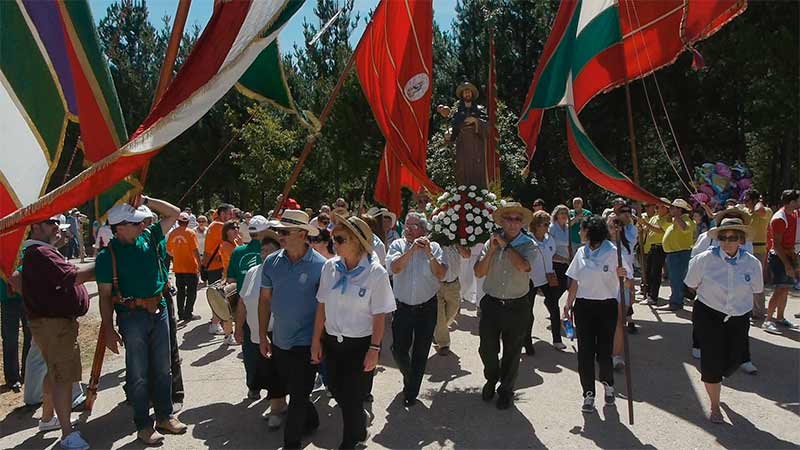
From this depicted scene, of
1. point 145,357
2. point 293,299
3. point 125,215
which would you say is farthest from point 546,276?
point 125,215

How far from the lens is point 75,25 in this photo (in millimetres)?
5074

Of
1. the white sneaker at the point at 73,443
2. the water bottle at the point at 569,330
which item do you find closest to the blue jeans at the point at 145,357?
the white sneaker at the point at 73,443

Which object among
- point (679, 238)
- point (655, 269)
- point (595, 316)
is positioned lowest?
point (655, 269)

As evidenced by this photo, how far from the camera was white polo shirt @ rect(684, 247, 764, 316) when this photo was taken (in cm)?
520

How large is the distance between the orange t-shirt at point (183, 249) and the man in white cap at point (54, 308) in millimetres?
4063

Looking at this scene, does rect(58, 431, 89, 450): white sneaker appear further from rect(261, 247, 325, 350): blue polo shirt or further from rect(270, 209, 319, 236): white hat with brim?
rect(270, 209, 319, 236): white hat with brim

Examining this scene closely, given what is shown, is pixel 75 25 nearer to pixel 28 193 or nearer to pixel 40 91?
pixel 40 91

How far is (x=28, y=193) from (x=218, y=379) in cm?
296

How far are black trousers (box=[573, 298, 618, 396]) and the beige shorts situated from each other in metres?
4.65

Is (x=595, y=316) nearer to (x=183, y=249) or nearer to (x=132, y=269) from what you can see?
(x=132, y=269)

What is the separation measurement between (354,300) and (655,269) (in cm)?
801

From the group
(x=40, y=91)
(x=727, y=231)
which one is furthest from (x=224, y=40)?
(x=727, y=231)

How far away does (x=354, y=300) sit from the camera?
447 centimetres

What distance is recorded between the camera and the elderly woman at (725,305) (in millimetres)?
5172
